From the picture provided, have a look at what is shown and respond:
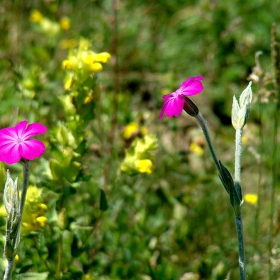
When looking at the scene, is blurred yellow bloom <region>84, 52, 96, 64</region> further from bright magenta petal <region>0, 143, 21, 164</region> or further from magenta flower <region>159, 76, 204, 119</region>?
bright magenta petal <region>0, 143, 21, 164</region>

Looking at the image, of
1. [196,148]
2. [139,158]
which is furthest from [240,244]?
[196,148]

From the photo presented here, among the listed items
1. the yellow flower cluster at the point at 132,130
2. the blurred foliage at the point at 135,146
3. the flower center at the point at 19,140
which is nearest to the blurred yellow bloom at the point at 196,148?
the blurred foliage at the point at 135,146

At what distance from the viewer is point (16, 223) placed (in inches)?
49.8

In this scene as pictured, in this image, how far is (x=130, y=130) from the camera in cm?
273

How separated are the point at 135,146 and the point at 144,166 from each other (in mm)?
119

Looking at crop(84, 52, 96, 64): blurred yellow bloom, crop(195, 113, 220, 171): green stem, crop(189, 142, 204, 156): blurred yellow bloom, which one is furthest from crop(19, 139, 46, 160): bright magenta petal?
crop(189, 142, 204, 156): blurred yellow bloom

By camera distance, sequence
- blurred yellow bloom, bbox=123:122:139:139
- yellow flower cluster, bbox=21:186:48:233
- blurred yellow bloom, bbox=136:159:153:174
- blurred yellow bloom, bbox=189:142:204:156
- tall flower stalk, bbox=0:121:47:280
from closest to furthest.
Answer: tall flower stalk, bbox=0:121:47:280, yellow flower cluster, bbox=21:186:48:233, blurred yellow bloom, bbox=136:159:153:174, blurred yellow bloom, bbox=123:122:139:139, blurred yellow bloom, bbox=189:142:204:156

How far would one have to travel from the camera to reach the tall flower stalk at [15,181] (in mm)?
1251

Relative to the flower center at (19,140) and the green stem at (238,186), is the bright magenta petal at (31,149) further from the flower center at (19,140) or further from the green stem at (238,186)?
the green stem at (238,186)

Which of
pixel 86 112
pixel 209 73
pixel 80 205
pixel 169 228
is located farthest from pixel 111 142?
pixel 209 73

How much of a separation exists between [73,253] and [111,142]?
3.25 feet

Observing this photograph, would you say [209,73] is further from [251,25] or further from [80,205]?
[80,205]

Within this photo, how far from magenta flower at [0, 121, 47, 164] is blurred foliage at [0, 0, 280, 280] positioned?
0.90 feet

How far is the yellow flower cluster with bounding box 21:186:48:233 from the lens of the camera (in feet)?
5.24
